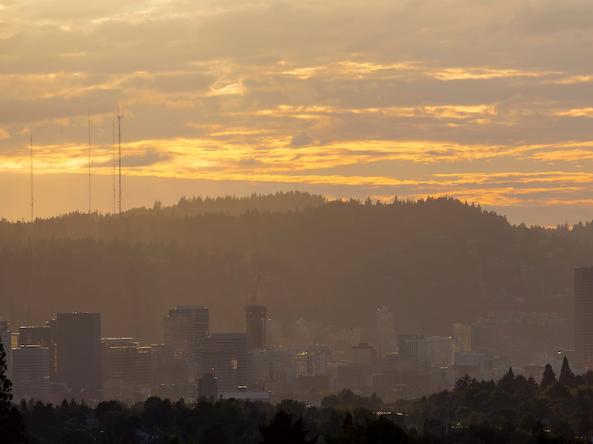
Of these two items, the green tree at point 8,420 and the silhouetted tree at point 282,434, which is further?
the green tree at point 8,420

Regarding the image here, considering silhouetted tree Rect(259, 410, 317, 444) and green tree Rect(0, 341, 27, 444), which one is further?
green tree Rect(0, 341, 27, 444)

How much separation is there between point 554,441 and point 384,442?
1630cm

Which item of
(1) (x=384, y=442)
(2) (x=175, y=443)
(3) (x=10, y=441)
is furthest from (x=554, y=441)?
(3) (x=10, y=441)

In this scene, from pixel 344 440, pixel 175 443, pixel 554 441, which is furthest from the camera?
pixel 175 443

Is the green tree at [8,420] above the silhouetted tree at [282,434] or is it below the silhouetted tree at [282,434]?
above

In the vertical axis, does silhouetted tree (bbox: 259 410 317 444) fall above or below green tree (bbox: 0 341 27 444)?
below

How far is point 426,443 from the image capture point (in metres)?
160

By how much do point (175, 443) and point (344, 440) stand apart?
3247 cm

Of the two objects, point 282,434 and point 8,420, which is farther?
point 8,420

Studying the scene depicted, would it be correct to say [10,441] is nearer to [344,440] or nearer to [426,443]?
[344,440]

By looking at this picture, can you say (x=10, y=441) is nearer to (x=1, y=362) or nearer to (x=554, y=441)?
(x=1, y=362)

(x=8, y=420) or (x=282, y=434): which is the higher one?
(x=8, y=420)

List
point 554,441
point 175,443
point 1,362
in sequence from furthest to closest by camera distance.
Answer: point 175,443
point 554,441
point 1,362

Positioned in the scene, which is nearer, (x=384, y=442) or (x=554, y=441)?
(x=384, y=442)
